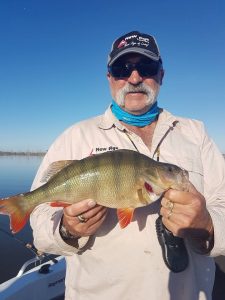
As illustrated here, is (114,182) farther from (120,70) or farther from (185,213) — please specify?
(120,70)

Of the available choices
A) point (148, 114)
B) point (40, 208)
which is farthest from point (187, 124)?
point (40, 208)

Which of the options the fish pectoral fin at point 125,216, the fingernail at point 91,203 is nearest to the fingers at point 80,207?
the fingernail at point 91,203

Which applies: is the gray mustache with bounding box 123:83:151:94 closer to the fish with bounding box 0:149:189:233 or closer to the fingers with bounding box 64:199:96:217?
the fish with bounding box 0:149:189:233

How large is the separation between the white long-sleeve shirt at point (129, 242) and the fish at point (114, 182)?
26 centimetres

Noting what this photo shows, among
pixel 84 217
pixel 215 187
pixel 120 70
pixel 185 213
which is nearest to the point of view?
pixel 185 213

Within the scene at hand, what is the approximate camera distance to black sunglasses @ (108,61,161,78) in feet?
11.7

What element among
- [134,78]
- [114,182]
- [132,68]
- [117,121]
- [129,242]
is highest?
[132,68]

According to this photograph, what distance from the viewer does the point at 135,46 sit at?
138 inches

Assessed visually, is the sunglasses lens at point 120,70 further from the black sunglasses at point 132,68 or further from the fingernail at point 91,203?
the fingernail at point 91,203

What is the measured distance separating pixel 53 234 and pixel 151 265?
0.88 meters

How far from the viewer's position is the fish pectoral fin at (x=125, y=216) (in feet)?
8.81

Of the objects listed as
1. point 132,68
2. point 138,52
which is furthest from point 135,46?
point 132,68

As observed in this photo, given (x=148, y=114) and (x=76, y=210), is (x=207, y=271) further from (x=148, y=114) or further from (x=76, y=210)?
(x=148, y=114)

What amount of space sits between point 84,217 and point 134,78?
165 centimetres
